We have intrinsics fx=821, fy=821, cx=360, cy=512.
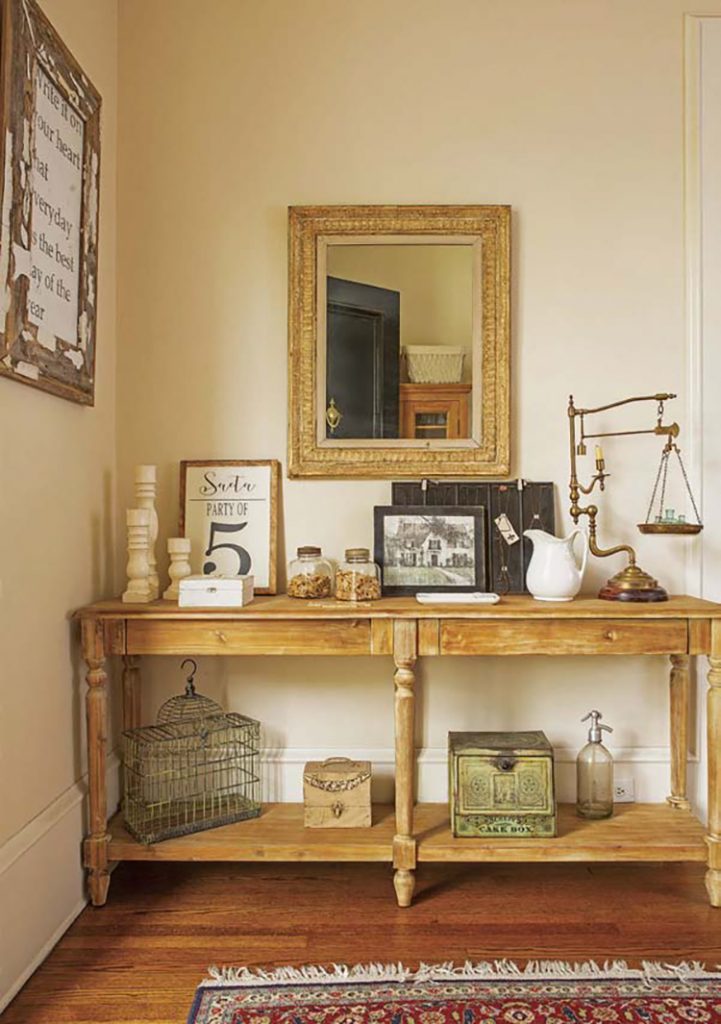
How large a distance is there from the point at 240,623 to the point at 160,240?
1329mm

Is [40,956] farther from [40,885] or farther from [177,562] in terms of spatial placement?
[177,562]

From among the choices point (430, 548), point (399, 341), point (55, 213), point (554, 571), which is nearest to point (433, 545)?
point (430, 548)

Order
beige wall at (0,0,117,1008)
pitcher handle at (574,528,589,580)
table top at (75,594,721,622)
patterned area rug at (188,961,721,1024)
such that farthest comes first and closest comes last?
pitcher handle at (574,528,589,580), table top at (75,594,721,622), beige wall at (0,0,117,1008), patterned area rug at (188,961,721,1024)

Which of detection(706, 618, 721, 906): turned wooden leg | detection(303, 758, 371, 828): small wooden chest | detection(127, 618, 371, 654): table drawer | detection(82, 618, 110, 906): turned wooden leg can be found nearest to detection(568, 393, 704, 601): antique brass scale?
detection(706, 618, 721, 906): turned wooden leg

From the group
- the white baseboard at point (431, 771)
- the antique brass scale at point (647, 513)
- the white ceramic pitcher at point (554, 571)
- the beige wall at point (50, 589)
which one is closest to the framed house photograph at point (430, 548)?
the white ceramic pitcher at point (554, 571)

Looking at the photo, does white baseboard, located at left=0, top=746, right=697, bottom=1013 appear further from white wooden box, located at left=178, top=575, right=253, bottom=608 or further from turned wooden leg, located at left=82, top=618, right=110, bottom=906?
white wooden box, located at left=178, top=575, right=253, bottom=608

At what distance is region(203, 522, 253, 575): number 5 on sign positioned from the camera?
2.69 m

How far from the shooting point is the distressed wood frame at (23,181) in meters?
1.80

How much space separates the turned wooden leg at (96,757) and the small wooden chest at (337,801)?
0.58 meters

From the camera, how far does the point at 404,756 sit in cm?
227

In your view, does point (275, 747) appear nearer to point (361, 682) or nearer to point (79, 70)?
point (361, 682)

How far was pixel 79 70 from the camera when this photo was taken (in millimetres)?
2270

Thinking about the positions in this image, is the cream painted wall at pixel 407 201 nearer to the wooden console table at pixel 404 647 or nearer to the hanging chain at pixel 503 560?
the hanging chain at pixel 503 560

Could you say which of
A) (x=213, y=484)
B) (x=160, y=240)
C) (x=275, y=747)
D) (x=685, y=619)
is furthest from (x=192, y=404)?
(x=685, y=619)
